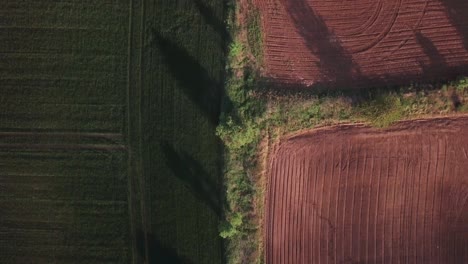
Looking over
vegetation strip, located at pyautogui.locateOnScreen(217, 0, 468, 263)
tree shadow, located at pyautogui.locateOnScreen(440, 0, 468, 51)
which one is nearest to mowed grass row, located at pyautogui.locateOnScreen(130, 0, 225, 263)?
vegetation strip, located at pyautogui.locateOnScreen(217, 0, 468, 263)

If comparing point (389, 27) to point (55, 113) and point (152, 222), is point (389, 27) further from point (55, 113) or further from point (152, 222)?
point (55, 113)

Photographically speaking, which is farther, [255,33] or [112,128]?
[112,128]

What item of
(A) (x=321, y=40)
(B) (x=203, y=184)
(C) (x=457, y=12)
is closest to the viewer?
(C) (x=457, y=12)

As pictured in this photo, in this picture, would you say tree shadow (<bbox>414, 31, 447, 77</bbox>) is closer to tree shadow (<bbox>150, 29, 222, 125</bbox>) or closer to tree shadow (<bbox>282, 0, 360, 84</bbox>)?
tree shadow (<bbox>282, 0, 360, 84</bbox>)

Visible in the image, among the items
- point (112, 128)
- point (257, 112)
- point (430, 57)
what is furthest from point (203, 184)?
point (430, 57)

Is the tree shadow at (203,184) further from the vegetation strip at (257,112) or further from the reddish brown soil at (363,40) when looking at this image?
the reddish brown soil at (363,40)

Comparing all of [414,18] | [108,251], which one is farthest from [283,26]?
[108,251]

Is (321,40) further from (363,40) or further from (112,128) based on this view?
(112,128)
